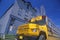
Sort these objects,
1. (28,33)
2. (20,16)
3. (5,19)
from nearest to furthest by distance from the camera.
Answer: (28,33), (5,19), (20,16)

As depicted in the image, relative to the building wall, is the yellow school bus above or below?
below

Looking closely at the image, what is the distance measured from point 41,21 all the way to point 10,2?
304 cm

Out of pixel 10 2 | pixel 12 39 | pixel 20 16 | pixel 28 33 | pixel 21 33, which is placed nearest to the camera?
pixel 28 33

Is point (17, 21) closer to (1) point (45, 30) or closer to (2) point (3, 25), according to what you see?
(2) point (3, 25)

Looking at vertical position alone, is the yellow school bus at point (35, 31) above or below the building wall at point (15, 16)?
below

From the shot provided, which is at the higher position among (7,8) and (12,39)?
(7,8)

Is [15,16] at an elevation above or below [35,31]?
above

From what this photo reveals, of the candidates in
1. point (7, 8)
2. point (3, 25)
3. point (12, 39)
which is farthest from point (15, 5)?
point (12, 39)

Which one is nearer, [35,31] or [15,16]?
[35,31]

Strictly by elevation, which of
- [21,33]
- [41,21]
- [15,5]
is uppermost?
[15,5]

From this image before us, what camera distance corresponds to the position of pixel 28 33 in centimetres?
327

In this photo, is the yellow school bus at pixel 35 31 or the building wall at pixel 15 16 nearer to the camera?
the yellow school bus at pixel 35 31

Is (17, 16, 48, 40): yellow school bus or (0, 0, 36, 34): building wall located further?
(0, 0, 36, 34): building wall

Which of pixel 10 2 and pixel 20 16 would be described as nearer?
pixel 10 2
